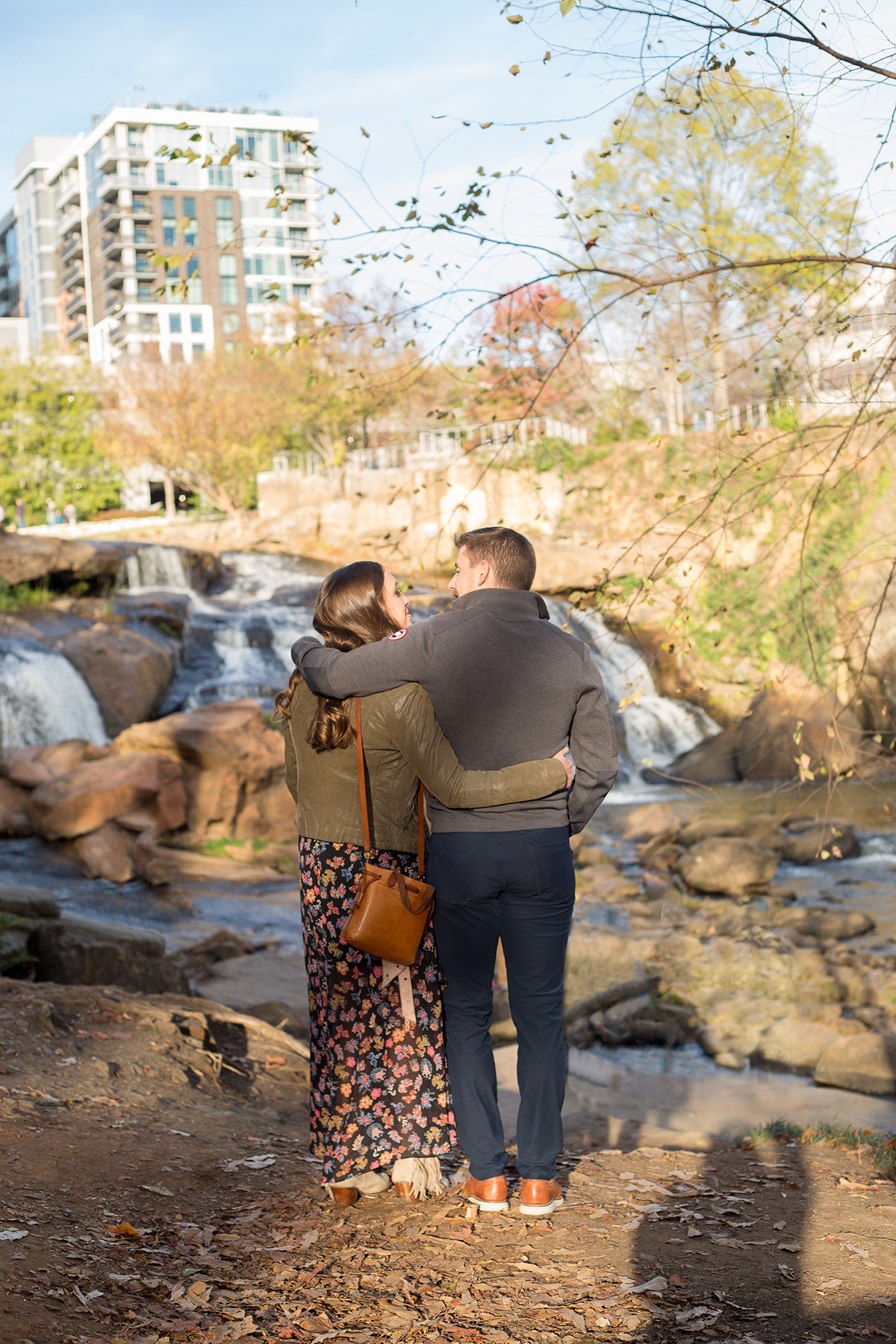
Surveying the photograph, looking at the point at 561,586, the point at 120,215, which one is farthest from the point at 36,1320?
the point at 120,215

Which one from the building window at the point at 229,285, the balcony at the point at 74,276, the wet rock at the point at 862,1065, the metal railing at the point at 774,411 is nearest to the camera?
the metal railing at the point at 774,411

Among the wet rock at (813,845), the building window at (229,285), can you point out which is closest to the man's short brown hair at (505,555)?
the wet rock at (813,845)

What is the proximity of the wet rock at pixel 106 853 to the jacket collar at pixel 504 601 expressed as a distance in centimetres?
794

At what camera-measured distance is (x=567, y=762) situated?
303cm

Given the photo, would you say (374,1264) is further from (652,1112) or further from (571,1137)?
(652,1112)

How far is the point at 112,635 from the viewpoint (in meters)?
15.5

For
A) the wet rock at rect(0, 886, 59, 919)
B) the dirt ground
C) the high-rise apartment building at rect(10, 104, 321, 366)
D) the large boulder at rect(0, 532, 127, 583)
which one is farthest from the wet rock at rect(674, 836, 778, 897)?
the high-rise apartment building at rect(10, 104, 321, 366)

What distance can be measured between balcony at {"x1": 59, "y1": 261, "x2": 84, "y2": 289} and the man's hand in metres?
78.5

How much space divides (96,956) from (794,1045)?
4310 mm

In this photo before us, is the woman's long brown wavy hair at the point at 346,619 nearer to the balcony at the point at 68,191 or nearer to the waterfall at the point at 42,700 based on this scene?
the waterfall at the point at 42,700

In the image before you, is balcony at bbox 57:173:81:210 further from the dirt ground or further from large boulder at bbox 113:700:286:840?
the dirt ground

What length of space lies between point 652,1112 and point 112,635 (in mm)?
11489

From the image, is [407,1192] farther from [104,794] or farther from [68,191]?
[68,191]

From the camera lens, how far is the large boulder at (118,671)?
47.9 ft
